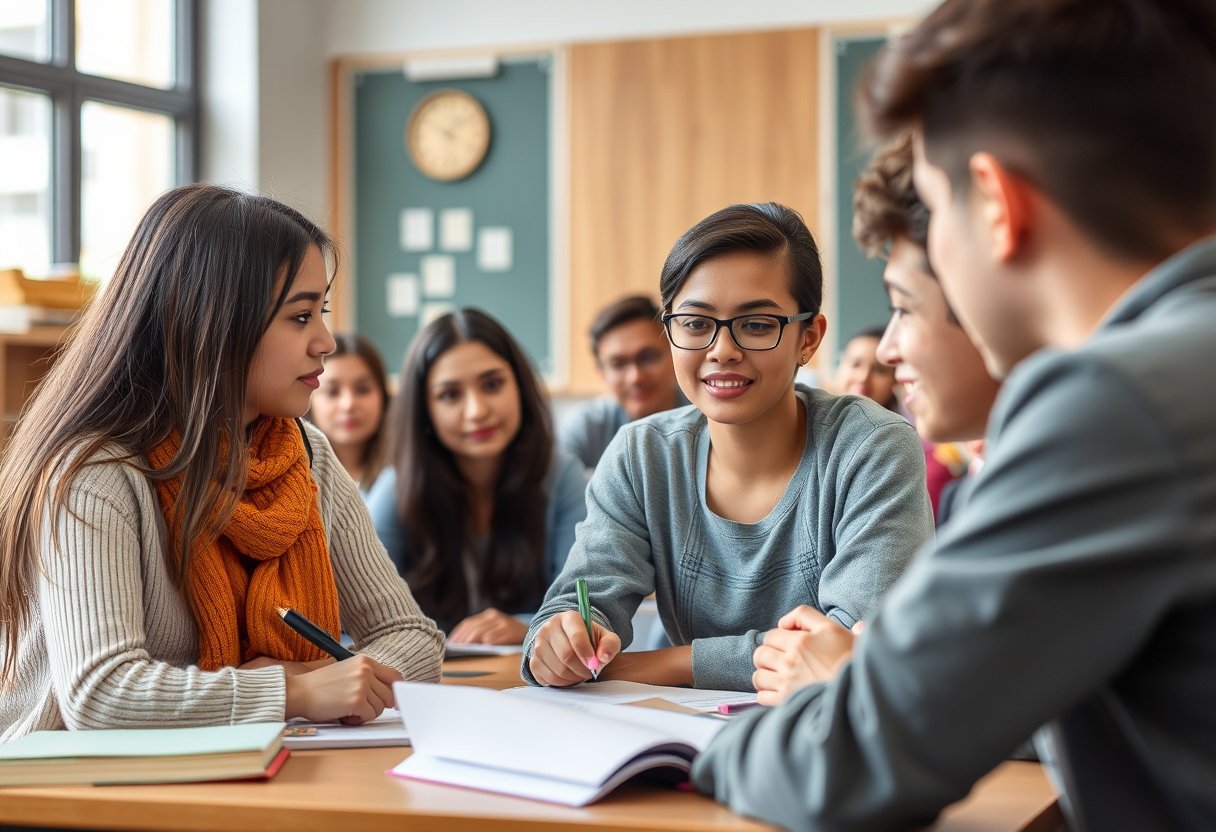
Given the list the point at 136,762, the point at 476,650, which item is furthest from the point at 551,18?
the point at 136,762

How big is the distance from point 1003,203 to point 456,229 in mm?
5850

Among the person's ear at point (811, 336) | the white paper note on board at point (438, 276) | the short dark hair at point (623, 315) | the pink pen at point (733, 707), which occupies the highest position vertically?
the white paper note on board at point (438, 276)

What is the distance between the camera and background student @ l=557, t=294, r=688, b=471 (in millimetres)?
4035

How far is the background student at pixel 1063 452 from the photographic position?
2.48 ft

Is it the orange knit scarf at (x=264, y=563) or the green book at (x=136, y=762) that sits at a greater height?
the orange knit scarf at (x=264, y=563)

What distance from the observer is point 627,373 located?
13.3 feet

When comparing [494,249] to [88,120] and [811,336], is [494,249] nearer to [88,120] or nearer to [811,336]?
[88,120]

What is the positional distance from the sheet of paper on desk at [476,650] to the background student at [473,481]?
22.2 inches

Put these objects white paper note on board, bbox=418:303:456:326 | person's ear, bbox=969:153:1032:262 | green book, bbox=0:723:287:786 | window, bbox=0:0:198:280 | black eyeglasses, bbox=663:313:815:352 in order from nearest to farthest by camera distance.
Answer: person's ear, bbox=969:153:1032:262 < green book, bbox=0:723:287:786 < black eyeglasses, bbox=663:313:815:352 < window, bbox=0:0:198:280 < white paper note on board, bbox=418:303:456:326

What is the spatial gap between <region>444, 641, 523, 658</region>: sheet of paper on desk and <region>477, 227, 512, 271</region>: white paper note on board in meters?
4.39

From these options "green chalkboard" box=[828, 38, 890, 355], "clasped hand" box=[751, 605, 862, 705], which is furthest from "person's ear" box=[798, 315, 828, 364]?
"green chalkboard" box=[828, 38, 890, 355]

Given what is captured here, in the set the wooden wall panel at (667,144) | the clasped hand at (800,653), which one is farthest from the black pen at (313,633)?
the wooden wall panel at (667,144)

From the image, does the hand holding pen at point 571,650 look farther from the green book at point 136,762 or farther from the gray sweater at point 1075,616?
the gray sweater at point 1075,616

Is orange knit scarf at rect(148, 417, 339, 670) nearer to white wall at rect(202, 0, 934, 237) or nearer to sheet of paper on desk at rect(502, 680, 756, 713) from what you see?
sheet of paper on desk at rect(502, 680, 756, 713)
